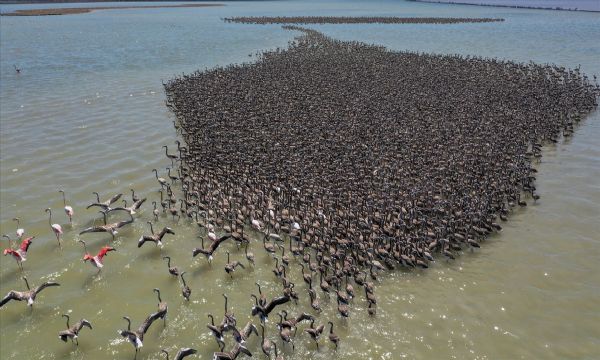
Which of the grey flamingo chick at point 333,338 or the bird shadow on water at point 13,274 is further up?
the grey flamingo chick at point 333,338

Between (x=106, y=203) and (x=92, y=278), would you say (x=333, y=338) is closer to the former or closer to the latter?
(x=92, y=278)

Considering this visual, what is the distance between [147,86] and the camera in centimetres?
4359

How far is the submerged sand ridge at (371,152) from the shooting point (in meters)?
17.5

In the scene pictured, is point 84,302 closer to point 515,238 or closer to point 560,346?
point 560,346

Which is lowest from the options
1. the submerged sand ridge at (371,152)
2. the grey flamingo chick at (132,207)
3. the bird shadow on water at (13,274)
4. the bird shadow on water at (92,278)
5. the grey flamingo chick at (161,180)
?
the bird shadow on water at (13,274)

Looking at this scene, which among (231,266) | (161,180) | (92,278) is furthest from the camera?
(161,180)

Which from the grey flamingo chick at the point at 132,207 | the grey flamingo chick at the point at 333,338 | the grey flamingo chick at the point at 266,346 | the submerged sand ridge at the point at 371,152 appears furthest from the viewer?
the grey flamingo chick at the point at 132,207

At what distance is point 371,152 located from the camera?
24.4 meters

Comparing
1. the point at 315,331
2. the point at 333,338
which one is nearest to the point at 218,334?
the point at 315,331

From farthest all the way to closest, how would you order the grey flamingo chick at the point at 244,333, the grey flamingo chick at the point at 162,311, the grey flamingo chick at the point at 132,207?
the grey flamingo chick at the point at 132,207
the grey flamingo chick at the point at 162,311
the grey flamingo chick at the point at 244,333

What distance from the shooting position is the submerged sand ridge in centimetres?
1748

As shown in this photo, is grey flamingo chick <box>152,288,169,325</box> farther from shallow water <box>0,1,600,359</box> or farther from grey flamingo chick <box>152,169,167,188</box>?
grey flamingo chick <box>152,169,167,188</box>

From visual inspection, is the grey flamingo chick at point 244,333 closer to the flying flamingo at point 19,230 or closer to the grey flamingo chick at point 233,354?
the grey flamingo chick at point 233,354

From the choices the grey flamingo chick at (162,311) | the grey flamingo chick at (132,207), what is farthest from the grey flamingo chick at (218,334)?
the grey flamingo chick at (132,207)
